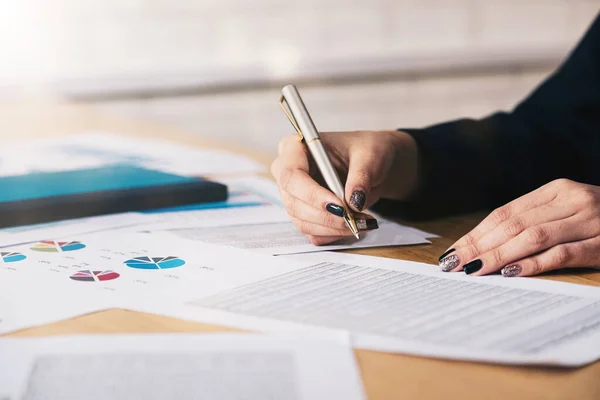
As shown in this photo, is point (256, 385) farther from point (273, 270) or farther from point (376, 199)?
point (376, 199)

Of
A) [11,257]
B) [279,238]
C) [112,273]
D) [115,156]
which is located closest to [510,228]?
[279,238]

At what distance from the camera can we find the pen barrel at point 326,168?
749mm

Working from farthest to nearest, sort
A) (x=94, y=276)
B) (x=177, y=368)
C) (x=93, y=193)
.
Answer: (x=93, y=193)
(x=94, y=276)
(x=177, y=368)

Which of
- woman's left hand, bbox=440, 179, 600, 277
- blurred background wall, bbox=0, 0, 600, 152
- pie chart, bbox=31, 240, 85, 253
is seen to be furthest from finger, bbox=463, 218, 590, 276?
blurred background wall, bbox=0, 0, 600, 152

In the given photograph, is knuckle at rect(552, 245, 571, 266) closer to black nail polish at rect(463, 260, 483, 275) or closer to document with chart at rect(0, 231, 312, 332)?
black nail polish at rect(463, 260, 483, 275)

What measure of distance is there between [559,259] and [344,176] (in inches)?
9.9

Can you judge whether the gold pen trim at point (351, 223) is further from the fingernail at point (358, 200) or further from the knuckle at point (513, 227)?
the knuckle at point (513, 227)

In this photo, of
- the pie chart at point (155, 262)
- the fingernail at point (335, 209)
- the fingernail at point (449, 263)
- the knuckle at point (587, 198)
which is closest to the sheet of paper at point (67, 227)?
the pie chart at point (155, 262)

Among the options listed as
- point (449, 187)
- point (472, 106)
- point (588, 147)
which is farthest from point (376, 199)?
point (472, 106)

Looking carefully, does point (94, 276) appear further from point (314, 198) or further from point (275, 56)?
point (275, 56)

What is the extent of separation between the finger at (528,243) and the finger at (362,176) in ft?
0.42

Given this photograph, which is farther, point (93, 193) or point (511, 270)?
point (93, 193)

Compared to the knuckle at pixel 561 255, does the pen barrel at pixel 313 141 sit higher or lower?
higher

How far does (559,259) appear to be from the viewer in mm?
657
